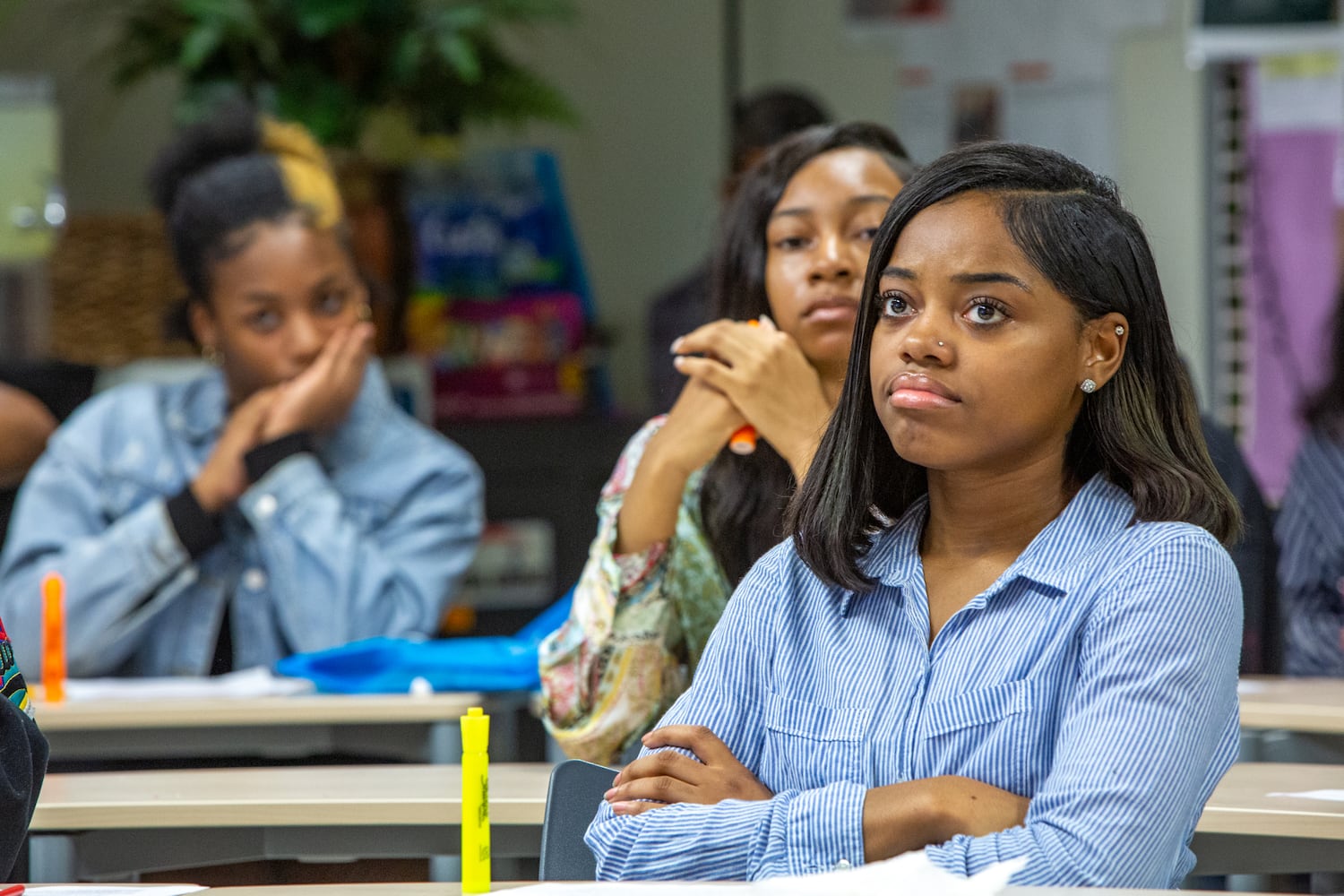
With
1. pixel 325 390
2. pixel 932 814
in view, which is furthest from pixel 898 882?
pixel 325 390

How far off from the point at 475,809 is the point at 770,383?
0.84 m

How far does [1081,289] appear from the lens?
1491 millimetres

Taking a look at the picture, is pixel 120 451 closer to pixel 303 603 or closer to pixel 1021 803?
pixel 303 603

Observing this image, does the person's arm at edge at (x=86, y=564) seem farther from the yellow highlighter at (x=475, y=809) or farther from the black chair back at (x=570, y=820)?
the yellow highlighter at (x=475, y=809)

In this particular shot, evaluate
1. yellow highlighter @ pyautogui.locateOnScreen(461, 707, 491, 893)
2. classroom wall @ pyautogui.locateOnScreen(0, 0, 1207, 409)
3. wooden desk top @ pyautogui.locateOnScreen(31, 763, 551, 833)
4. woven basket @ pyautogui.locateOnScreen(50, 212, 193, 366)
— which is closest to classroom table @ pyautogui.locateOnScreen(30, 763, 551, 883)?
wooden desk top @ pyautogui.locateOnScreen(31, 763, 551, 833)

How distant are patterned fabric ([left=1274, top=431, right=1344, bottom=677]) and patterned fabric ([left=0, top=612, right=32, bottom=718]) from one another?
2.27 metres

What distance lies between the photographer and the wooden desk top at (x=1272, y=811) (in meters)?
1.82

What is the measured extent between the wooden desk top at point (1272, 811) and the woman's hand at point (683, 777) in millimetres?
611

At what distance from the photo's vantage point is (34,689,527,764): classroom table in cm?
253

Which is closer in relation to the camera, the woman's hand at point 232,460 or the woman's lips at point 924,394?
the woman's lips at point 924,394

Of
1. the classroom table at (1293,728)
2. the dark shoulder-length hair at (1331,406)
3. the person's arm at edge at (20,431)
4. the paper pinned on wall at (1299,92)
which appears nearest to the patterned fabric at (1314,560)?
the dark shoulder-length hair at (1331,406)

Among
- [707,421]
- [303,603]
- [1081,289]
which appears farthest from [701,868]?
[303,603]

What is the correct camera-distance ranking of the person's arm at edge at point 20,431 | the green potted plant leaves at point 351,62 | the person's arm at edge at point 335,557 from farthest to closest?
the green potted plant leaves at point 351,62 < the person's arm at edge at point 20,431 < the person's arm at edge at point 335,557

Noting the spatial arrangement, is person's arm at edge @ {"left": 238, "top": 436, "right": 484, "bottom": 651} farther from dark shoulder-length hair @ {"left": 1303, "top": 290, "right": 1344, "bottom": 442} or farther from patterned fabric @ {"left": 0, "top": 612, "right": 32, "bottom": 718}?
dark shoulder-length hair @ {"left": 1303, "top": 290, "right": 1344, "bottom": 442}
